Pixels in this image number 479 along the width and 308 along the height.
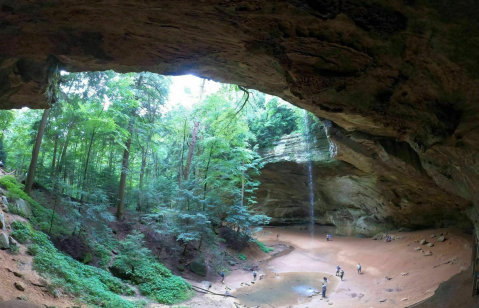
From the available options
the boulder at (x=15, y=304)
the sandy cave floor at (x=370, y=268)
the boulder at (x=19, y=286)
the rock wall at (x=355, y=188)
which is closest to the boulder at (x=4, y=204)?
the boulder at (x=19, y=286)

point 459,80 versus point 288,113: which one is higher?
point 288,113

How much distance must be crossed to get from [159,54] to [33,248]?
24.5 ft

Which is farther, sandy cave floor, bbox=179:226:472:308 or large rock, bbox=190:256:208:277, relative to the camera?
large rock, bbox=190:256:208:277

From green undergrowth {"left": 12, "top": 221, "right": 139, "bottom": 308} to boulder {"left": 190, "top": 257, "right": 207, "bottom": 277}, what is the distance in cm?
485

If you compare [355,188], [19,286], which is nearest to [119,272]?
[19,286]

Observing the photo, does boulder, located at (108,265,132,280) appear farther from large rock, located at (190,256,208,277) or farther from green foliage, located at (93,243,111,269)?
large rock, located at (190,256,208,277)

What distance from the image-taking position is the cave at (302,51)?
13.9 feet

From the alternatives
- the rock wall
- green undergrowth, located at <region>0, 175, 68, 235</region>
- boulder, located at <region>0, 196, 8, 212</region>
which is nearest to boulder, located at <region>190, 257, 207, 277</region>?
green undergrowth, located at <region>0, 175, 68, 235</region>

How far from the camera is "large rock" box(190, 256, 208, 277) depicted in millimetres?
14914

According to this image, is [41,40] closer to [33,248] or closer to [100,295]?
[33,248]

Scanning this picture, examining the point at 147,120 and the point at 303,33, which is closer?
the point at 303,33

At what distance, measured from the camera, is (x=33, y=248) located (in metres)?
8.84

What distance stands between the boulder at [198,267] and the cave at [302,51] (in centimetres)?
1074

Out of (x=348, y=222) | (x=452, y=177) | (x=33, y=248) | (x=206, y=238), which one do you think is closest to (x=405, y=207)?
(x=348, y=222)
